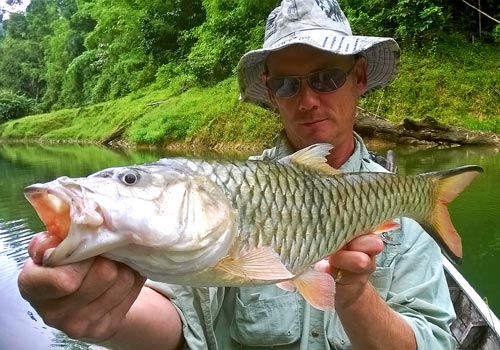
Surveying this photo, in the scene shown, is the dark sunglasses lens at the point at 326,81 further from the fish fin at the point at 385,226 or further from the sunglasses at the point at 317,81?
the fish fin at the point at 385,226

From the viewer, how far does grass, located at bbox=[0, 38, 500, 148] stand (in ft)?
50.5

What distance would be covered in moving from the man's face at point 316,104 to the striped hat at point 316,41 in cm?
8

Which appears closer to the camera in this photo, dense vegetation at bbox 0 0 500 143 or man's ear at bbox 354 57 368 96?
man's ear at bbox 354 57 368 96

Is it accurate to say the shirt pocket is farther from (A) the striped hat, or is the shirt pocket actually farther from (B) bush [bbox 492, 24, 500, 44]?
(B) bush [bbox 492, 24, 500, 44]

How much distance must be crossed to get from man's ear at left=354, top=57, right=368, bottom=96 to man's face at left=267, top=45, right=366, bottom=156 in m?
0.06

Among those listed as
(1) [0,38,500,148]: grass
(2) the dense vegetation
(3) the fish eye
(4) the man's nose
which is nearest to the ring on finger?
(3) the fish eye

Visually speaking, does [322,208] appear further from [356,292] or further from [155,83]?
[155,83]

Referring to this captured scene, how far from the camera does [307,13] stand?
2.61 m

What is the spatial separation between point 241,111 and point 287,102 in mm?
16000

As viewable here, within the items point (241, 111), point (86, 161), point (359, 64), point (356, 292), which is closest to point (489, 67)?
point (241, 111)

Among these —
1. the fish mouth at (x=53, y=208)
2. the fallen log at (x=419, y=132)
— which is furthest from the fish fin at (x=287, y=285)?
the fallen log at (x=419, y=132)

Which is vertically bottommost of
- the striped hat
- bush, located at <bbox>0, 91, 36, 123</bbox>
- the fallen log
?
bush, located at <bbox>0, 91, 36, 123</bbox>

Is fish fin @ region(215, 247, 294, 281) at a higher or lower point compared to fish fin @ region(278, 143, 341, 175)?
lower

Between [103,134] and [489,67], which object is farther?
[103,134]
